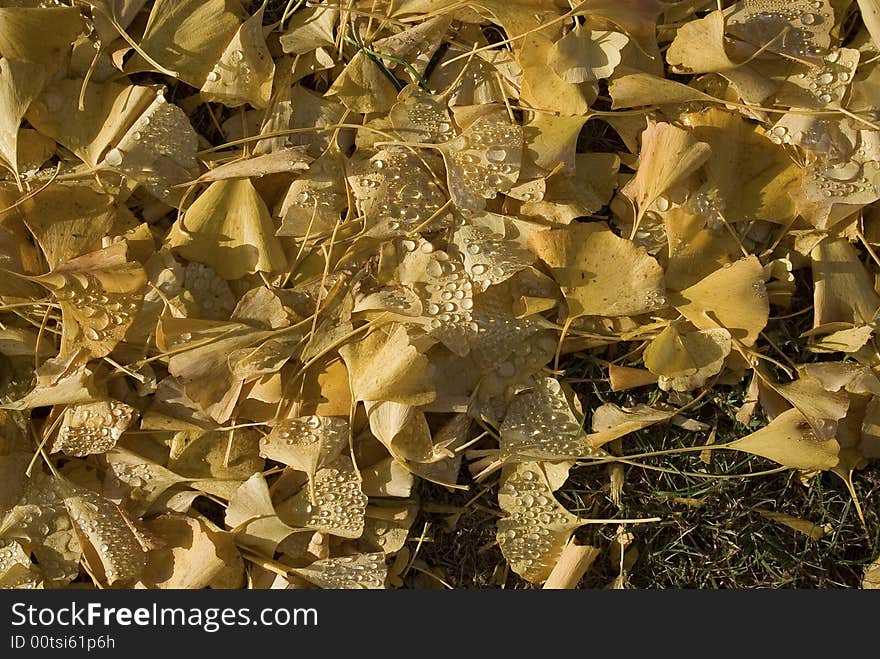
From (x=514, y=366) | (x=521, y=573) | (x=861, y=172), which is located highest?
(x=861, y=172)

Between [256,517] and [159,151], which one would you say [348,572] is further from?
[159,151]

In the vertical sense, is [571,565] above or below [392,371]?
below

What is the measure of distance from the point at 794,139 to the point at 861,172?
0.07 meters

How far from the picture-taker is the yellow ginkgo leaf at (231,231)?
677mm

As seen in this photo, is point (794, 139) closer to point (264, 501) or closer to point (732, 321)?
point (732, 321)

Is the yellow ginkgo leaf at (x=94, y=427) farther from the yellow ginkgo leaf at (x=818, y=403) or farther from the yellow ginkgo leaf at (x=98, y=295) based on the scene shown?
the yellow ginkgo leaf at (x=818, y=403)

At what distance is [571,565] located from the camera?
699 millimetres

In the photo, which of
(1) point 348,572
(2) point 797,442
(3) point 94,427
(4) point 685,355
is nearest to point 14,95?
(3) point 94,427

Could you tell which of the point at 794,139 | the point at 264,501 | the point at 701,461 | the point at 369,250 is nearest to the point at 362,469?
the point at 264,501

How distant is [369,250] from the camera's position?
0.69 meters

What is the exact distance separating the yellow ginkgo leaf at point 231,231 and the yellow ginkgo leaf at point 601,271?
23 centimetres

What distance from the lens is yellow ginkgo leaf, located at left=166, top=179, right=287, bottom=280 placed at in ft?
2.22

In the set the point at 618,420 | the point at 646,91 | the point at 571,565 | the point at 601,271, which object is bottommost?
the point at 571,565

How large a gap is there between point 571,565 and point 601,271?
0.26 meters
